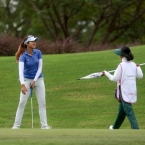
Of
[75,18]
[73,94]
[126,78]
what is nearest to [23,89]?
[126,78]

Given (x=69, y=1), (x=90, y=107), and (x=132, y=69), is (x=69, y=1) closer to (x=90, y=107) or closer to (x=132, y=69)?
(x=90, y=107)

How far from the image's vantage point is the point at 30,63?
12.2 m

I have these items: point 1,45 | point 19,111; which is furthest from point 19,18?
point 19,111

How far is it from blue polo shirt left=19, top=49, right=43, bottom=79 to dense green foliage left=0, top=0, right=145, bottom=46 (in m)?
23.9

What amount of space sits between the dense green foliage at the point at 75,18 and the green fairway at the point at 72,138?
26.8 meters

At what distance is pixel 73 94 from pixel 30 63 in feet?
17.3

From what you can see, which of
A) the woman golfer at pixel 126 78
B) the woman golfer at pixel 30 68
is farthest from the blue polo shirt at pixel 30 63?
the woman golfer at pixel 126 78

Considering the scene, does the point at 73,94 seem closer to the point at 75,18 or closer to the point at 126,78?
the point at 126,78

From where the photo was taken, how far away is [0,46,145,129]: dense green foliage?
15.4 m

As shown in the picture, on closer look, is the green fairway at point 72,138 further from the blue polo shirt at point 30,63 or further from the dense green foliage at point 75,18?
the dense green foliage at point 75,18

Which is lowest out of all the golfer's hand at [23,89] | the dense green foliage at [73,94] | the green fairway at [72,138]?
the dense green foliage at [73,94]

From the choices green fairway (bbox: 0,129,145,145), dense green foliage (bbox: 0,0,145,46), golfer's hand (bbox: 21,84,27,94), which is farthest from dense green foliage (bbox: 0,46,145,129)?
dense green foliage (bbox: 0,0,145,46)

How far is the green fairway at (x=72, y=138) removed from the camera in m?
8.47

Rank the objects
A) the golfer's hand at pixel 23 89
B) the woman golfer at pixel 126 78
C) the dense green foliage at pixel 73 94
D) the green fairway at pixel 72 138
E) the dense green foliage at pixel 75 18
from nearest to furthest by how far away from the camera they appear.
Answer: the green fairway at pixel 72 138, the woman golfer at pixel 126 78, the golfer's hand at pixel 23 89, the dense green foliage at pixel 73 94, the dense green foliage at pixel 75 18
